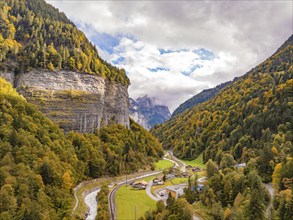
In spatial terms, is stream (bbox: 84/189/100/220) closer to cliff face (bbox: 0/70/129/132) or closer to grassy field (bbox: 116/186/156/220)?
grassy field (bbox: 116/186/156/220)

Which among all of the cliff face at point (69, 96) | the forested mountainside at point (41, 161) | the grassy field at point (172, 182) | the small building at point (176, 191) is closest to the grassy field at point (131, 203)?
the small building at point (176, 191)

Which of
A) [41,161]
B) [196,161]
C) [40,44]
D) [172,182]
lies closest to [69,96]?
[40,44]

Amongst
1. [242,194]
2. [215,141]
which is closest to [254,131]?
[215,141]

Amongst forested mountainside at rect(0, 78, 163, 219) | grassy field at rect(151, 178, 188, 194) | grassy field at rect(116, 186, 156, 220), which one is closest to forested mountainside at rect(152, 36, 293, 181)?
grassy field at rect(151, 178, 188, 194)

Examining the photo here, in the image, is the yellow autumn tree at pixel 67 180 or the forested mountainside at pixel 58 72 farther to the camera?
the forested mountainside at pixel 58 72

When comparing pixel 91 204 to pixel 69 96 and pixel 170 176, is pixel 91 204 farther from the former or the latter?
pixel 69 96

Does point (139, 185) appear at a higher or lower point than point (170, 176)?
lower

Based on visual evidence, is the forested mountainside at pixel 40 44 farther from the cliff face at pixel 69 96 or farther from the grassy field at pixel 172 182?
the grassy field at pixel 172 182

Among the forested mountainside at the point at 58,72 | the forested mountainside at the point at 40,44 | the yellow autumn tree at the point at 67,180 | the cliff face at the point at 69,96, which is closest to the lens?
the yellow autumn tree at the point at 67,180
